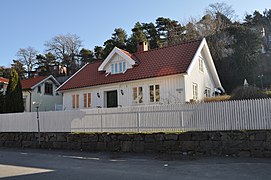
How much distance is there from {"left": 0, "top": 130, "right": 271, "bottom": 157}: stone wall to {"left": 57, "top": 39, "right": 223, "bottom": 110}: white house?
25.7 feet

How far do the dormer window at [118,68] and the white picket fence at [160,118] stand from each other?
8.86m

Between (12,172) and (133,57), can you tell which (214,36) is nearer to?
(133,57)

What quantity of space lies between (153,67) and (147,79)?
1.44 meters

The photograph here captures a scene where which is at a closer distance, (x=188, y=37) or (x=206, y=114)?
(x=206, y=114)

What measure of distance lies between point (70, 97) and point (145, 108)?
14.3m

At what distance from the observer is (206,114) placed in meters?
12.1

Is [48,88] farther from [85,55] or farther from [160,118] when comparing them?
[160,118]

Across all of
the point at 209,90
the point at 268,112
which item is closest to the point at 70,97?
the point at 209,90

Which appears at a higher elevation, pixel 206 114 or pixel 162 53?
pixel 162 53

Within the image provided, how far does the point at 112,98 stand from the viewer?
77.7ft

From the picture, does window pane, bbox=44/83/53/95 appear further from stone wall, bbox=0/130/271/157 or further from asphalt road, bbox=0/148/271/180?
asphalt road, bbox=0/148/271/180

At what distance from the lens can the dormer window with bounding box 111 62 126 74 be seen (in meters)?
24.1

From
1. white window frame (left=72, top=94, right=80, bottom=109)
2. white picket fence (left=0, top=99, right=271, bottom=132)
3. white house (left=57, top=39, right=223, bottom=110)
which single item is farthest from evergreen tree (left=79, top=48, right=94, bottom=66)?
white picket fence (left=0, top=99, right=271, bottom=132)

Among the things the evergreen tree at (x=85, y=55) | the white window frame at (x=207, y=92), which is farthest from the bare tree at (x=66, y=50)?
the white window frame at (x=207, y=92)
